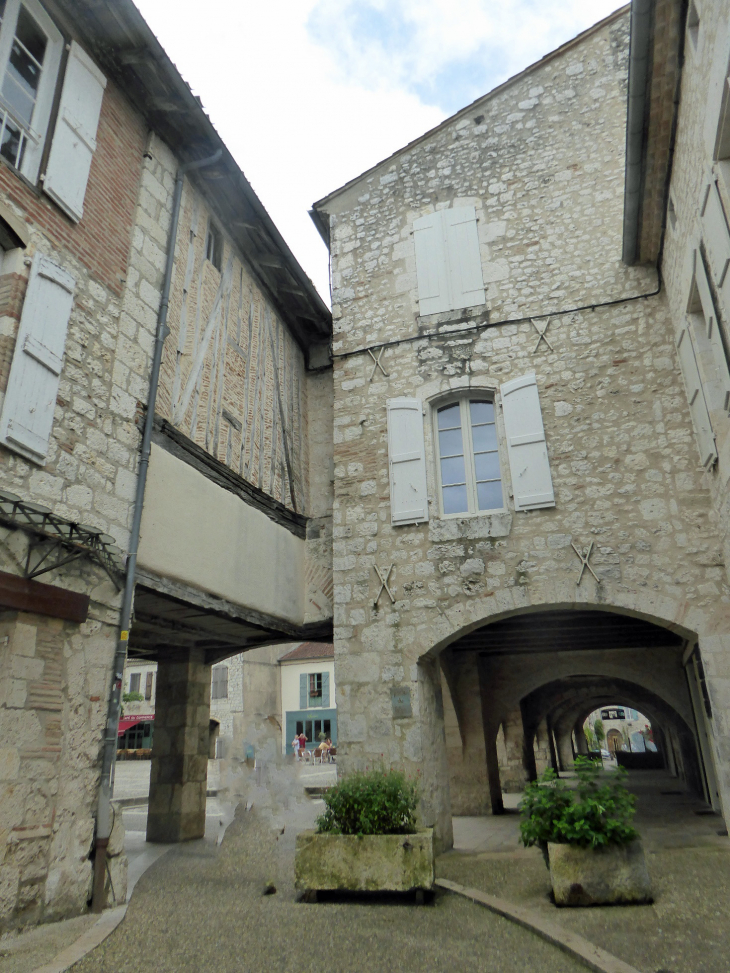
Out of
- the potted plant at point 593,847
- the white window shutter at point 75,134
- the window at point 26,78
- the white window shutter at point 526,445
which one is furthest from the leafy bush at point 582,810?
the window at point 26,78

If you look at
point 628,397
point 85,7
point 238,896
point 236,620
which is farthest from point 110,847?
point 85,7

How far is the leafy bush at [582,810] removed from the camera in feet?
12.4

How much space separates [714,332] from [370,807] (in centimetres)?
414

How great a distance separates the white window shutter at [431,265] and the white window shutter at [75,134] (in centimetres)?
361

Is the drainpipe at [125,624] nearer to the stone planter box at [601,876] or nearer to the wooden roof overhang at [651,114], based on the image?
Result: the stone planter box at [601,876]

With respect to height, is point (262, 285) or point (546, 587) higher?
point (262, 285)

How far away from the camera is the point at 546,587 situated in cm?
577

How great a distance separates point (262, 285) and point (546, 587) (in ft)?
16.2

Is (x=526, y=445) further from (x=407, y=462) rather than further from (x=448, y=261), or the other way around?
(x=448, y=261)

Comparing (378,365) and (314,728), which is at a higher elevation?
(378,365)

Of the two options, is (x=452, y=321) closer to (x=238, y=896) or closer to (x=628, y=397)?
(x=628, y=397)

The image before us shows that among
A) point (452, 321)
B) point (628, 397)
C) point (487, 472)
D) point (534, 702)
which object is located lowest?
point (534, 702)

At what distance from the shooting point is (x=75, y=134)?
4.86 meters

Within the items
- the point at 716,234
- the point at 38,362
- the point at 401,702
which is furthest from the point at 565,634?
the point at 38,362
